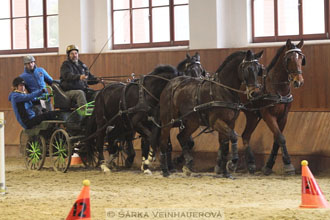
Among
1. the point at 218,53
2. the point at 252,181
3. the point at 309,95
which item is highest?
the point at 218,53

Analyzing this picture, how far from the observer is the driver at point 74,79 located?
11055 mm

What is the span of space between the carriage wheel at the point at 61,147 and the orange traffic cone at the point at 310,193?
4975 mm

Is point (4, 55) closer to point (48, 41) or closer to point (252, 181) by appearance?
point (48, 41)

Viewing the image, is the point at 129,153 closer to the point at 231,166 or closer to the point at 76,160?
the point at 76,160

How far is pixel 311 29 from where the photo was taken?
40.5 ft

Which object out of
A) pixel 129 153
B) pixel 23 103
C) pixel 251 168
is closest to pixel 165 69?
pixel 129 153

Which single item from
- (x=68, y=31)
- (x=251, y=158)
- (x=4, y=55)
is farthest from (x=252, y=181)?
(x=4, y=55)

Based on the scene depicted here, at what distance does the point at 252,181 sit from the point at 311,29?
3.99 metres

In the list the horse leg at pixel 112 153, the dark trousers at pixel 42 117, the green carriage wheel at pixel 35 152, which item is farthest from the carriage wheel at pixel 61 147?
the horse leg at pixel 112 153

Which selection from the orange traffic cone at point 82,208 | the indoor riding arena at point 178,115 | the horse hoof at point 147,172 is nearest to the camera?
the orange traffic cone at point 82,208

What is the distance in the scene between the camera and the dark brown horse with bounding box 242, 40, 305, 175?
9.76 meters

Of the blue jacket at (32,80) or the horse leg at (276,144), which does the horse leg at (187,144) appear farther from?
the blue jacket at (32,80)

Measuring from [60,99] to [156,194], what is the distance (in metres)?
3.41

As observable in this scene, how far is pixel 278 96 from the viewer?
10031mm
